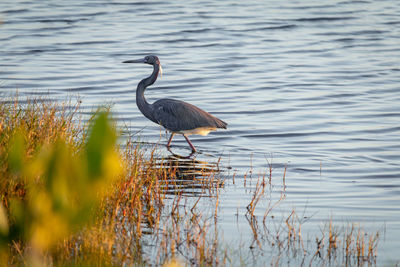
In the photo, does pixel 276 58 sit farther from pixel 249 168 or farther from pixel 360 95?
pixel 249 168

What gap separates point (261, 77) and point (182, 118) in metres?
6.68

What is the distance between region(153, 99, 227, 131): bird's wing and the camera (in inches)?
357

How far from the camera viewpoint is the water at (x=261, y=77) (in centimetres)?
732

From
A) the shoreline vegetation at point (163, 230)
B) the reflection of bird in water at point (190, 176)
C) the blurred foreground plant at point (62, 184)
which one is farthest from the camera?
the reflection of bird in water at point (190, 176)

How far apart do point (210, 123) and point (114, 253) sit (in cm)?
525

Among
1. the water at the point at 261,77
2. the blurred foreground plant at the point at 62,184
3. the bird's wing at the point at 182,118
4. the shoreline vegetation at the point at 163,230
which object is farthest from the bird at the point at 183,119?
the blurred foreground plant at the point at 62,184

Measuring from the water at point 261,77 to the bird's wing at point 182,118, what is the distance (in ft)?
1.42

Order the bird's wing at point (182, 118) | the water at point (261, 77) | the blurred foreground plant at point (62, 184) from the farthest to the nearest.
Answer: the bird's wing at point (182, 118)
the water at point (261, 77)
the blurred foreground plant at point (62, 184)

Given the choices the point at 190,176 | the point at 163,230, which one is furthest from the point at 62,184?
the point at 190,176

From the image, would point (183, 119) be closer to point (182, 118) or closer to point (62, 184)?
point (182, 118)

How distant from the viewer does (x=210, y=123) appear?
9.16 m

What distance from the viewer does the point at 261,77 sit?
15.4 m

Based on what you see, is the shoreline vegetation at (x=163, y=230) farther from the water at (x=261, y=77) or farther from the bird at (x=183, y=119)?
the bird at (x=183, y=119)

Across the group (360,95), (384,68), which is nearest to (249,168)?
(360,95)
